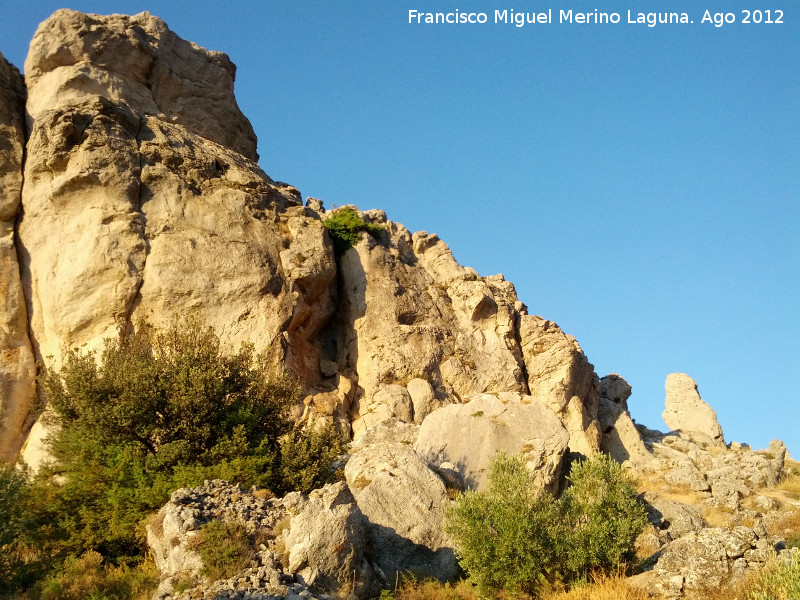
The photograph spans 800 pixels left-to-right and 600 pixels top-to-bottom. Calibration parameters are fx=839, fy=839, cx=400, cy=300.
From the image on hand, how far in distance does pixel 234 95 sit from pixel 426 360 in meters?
18.9

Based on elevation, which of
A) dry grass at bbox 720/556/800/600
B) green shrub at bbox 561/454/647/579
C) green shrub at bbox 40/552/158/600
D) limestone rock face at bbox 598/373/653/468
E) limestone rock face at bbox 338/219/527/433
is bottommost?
green shrub at bbox 40/552/158/600

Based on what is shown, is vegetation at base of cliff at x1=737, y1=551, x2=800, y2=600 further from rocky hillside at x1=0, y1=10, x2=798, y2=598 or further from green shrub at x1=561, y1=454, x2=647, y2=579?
rocky hillside at x1=0, y1=10, x2=798, y2=598

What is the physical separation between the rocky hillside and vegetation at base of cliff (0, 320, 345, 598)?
2539 millimetres

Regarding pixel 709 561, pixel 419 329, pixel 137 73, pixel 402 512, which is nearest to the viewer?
pixel 709 561

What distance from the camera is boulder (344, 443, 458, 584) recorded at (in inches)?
640

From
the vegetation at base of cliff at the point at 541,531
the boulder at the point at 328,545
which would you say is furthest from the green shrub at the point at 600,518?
the boulder at the point at 328,545

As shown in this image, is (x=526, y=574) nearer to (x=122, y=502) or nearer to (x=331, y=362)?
(x=122, y=502)

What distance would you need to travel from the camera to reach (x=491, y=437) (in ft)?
69.4

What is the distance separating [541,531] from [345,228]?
21.7 meters

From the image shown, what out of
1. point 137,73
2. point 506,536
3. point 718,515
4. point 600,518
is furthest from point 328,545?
point 137,73

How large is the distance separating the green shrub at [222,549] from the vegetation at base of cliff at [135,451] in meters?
2.18

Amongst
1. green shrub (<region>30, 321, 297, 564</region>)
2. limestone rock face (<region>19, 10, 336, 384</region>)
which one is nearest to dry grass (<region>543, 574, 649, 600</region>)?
green shrub (<region>30, 321, 297, 564</region>)

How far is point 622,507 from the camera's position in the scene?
1555 centimetres

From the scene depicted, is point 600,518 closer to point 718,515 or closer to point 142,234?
point 718,515
